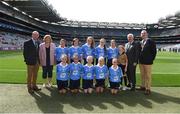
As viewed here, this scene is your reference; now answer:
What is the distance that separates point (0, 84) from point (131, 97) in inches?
196

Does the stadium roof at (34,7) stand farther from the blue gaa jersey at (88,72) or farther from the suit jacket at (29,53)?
the blue gaa jersey at (88,72)

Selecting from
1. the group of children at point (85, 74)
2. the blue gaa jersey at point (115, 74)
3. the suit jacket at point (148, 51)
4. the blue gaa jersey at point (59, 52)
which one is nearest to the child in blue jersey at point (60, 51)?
the blue gaa jersey at point (59, 52)

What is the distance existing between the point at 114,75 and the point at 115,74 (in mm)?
49

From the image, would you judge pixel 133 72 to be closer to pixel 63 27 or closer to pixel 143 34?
pixel 143 34

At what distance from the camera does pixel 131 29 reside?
396ft

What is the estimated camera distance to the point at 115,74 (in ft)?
35.4

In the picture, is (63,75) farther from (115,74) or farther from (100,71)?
(115,74)

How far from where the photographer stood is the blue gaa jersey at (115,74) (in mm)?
10750

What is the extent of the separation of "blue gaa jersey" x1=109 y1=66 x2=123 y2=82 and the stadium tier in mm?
52735

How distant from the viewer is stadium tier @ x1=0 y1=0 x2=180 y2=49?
6894 centimetres

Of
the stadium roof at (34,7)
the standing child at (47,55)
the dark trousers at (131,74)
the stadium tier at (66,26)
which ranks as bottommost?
the dark trousers at (131,74)

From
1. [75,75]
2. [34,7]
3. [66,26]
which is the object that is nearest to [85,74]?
[75,75]

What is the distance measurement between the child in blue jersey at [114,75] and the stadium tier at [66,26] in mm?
→ 52730

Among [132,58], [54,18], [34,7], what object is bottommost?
[132,58]
